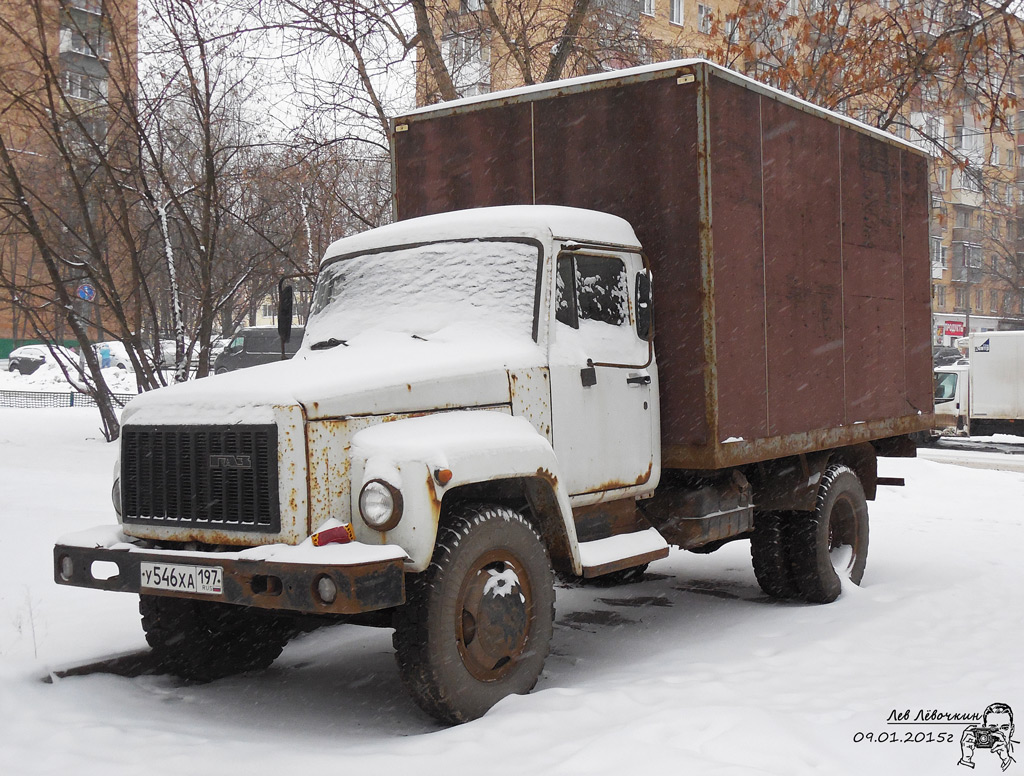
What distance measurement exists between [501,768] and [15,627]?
146 inches

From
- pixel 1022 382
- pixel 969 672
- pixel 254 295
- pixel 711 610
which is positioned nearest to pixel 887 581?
pixel 711 610

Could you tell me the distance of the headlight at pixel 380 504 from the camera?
468cm

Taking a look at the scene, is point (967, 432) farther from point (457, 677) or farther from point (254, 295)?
point (457, 677)

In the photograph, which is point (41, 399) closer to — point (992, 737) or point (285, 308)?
point (285, 308)

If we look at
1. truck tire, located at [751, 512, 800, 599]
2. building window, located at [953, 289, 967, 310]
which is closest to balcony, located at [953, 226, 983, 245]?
building window, located at [953, 289, 967, 310]

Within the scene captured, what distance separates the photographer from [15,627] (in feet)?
21.6

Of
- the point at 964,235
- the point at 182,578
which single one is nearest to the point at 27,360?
the point at 182,578

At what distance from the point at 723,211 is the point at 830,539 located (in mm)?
2984

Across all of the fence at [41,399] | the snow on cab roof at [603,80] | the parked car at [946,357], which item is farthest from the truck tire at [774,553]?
the parked car at [946,357]

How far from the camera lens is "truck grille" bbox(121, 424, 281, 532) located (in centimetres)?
483

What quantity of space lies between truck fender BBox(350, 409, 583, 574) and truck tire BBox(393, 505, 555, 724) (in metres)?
0.17

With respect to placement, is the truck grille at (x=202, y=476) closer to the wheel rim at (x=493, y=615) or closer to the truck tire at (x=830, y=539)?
the wheel rim at (x=493, y=615)

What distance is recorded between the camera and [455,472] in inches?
192

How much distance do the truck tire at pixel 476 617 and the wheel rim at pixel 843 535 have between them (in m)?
3.59
